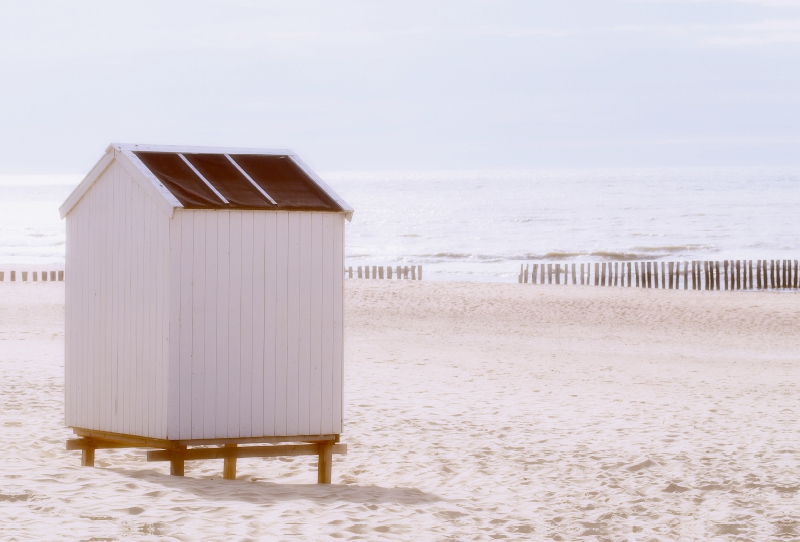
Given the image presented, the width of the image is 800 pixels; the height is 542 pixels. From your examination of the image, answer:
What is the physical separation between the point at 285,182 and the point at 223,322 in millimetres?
1249

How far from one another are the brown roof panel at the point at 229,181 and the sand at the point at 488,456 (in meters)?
2.05

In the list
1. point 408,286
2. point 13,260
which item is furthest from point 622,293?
point 13,260

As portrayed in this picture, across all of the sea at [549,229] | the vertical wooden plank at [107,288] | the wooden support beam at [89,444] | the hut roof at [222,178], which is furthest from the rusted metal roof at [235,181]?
the sea at [549,229]

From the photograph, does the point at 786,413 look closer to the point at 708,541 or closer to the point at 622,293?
the point at 708,541

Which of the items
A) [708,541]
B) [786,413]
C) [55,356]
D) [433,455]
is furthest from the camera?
[55,356]

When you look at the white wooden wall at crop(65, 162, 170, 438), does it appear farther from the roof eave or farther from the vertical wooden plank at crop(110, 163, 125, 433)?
the roof eave

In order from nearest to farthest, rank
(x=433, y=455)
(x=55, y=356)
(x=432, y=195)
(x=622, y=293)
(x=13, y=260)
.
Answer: (x=433, y=455) → (x=55, y=356) → (x=622, y=293) → (x=13, y=260) → (x=432, y=195)

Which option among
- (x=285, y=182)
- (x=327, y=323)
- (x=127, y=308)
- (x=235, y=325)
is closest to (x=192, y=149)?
(x=285, y=182)

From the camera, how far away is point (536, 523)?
21.6 feet

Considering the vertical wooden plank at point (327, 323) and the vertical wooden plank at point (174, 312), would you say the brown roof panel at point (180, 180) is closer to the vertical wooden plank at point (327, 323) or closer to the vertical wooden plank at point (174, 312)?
the vertical wooden plank at point (174, 312)

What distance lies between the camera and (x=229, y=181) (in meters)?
7.39

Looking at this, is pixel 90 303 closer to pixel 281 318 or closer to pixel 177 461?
pixel 177 461

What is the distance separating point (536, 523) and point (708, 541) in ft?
3.63

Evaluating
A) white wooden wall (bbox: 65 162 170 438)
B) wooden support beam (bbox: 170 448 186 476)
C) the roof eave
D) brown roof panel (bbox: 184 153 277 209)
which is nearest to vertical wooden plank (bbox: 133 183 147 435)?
white wooden wall (bbox: 65 162 170 438)
